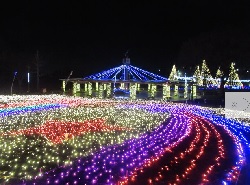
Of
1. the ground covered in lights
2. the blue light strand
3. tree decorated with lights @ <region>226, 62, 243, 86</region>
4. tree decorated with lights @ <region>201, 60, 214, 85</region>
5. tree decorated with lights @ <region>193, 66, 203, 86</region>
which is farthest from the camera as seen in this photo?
tree decorated with lights @ <region>193, 66, 203, 86</region>

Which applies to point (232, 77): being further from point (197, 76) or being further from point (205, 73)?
point (197, 76)

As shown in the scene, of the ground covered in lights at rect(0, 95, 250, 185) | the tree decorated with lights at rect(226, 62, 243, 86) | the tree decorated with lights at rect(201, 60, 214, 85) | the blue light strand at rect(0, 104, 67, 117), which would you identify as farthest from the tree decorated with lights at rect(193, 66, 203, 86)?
the ground covered in lights at rect(0, 95, 250, 185)

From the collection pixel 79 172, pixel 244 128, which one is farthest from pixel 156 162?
pixel 244 128

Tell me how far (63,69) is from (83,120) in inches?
2038

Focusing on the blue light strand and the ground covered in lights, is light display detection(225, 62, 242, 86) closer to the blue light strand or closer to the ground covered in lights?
the blue light strand

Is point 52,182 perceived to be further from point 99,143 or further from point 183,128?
point 183,128

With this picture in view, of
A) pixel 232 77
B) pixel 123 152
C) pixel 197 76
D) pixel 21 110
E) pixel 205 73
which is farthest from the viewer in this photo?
pixel 197 76

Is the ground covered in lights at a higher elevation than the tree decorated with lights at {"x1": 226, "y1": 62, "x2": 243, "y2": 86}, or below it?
below

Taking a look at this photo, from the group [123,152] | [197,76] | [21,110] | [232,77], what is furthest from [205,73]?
[123,152]

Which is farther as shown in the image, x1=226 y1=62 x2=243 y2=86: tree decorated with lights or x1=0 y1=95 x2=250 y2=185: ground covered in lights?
x1=226 y1=62 x2=243 y2=86: tree decorated with lights

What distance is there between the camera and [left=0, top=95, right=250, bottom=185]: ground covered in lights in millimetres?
8219

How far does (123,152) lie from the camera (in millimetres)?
10992

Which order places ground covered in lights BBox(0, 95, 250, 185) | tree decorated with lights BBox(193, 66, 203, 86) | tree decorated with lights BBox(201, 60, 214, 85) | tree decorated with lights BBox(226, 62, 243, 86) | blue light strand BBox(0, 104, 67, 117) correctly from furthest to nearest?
tree decorated with lights BBox(193, 66, 203, 86) → tree decorated with lights BBox(201, 60, 214, 85) → tree decorated with lights BBox(226, 62, 243, 86) → blue light strand BBox(0, 104, 67, 117) → ground covered in lights BBox(0, 95, 250, 185)

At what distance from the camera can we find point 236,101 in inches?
736
